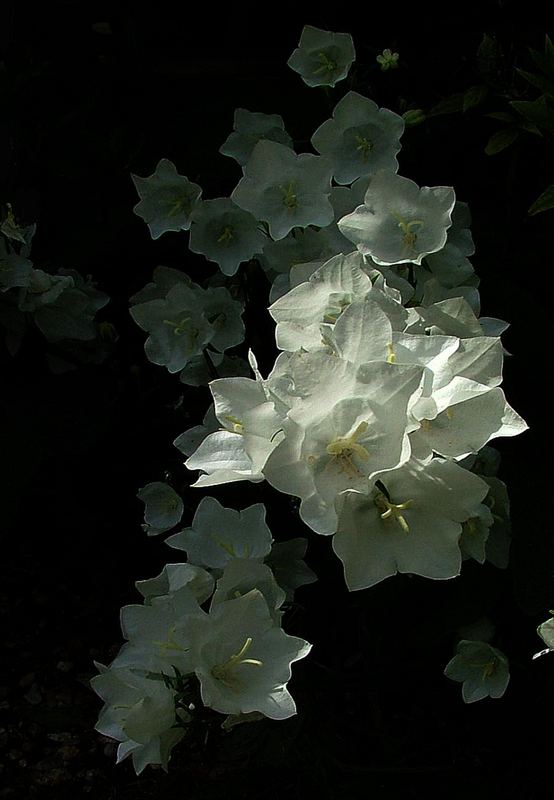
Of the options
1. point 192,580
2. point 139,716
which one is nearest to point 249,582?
point 192,580

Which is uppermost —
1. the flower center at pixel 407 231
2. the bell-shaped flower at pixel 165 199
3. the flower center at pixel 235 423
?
the flower center at pixel 407 231

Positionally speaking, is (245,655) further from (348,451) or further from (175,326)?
(175,326)

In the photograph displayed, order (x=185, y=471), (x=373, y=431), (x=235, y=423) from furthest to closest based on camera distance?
(x=185, y=471)
(x=235, y=423)
(x=373, y=431)

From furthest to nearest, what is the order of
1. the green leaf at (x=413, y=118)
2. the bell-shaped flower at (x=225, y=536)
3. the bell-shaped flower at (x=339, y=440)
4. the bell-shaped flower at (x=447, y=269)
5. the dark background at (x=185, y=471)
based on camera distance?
the green leaf at (x=413, y=118) → the dark background at (x=185, y=471) → the bell-shaped flower at (x=447, y=269) → the bell-shaped flower at (x=225, y=536) → the bell-shaped flower at (x=339, y=440)

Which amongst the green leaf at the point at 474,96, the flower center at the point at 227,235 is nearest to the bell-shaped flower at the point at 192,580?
the flower center at the point at 227,235

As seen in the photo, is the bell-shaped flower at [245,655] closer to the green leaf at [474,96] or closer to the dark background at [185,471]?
the dark background at [185,471]
